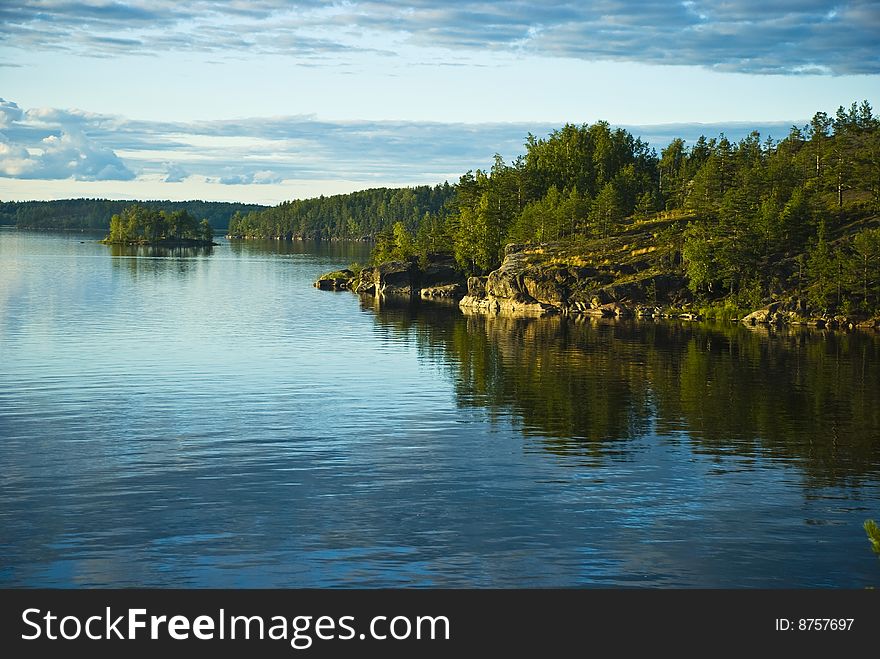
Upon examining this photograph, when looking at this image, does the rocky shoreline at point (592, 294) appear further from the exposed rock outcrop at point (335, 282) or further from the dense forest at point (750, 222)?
the exposed rock outcrop at point (335, 282)

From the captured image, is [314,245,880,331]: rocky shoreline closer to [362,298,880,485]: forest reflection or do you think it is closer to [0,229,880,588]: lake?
[362,298,880,485]: forest reflection

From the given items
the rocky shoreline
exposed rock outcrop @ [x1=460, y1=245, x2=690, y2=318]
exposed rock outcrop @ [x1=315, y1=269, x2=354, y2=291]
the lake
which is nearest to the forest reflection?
the lake

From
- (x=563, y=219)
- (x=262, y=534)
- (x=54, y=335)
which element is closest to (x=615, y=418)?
(x=262, y=534)

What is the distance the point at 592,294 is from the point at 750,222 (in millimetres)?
23991

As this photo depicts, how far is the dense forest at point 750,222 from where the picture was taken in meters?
127

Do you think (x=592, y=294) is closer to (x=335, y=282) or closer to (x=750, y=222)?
(x=750, y=222)

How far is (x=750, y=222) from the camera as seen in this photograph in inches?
5418

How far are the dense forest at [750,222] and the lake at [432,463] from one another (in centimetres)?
2603

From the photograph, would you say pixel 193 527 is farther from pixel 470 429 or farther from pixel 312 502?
pixel 470 429

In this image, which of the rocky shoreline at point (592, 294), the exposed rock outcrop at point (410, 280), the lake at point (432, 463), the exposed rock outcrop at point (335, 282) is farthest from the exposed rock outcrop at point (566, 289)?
the exposed rock outcrop at point (335, 282)

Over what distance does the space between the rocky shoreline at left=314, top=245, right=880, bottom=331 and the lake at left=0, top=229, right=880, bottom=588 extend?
21895mm

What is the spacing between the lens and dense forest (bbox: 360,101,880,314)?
126688mm
